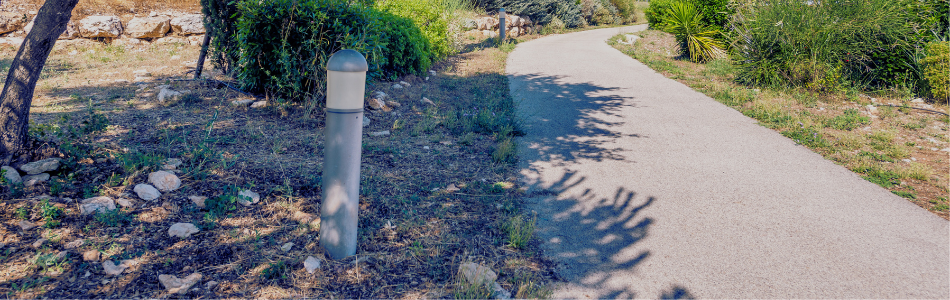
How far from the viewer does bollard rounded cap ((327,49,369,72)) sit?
2479 millimetres

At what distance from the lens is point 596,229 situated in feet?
11.5

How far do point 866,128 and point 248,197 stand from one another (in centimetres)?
710

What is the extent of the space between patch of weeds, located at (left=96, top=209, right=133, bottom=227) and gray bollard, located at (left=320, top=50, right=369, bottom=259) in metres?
1.23

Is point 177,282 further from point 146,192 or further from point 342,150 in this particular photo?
point 146,192

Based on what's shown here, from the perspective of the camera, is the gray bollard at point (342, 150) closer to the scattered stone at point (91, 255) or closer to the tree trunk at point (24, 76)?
the scattered stone at point (91, 255)

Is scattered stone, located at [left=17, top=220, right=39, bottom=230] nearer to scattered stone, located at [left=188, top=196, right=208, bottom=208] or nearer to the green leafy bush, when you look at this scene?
scattered stone, located at [left=188, top=196, right=208, bottom=208]

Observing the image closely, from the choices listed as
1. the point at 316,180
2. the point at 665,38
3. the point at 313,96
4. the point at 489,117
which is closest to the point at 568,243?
the point at 316,180

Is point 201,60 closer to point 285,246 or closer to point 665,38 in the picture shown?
point 285,246

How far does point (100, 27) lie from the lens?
407 inches

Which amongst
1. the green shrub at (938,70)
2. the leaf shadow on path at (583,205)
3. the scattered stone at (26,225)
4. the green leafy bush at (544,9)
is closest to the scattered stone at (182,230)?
the scattered stone at (26,225)

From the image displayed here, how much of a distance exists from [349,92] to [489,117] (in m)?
3.63

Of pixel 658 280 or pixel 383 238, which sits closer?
pixel 658 280

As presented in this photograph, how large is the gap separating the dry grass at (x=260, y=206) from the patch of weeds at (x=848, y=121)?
4.20 meters

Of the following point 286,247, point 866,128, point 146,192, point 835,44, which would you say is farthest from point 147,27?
point 835,44
